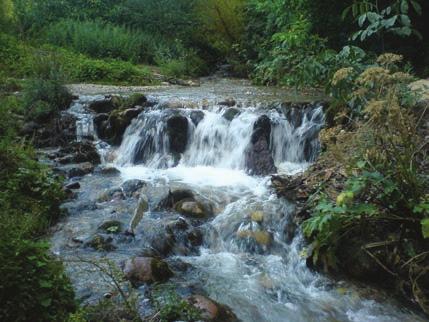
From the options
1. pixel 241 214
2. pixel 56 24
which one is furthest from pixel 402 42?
pixel 56 24

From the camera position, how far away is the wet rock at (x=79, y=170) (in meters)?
6.87

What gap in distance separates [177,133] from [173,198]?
8.50ft

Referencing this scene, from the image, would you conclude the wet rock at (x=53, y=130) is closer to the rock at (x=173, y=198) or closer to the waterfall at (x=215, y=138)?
the waterfall at (x=215, y=138)

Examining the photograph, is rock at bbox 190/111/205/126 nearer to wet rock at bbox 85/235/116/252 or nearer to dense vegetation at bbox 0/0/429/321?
dense vegetation at bbox 0/0/429/321

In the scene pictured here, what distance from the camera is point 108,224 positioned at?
506cm

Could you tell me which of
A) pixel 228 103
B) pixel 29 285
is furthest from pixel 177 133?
pixel 29 285

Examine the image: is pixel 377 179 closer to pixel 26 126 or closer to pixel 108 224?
pixel 108 224

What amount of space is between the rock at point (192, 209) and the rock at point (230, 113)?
9.19 ft

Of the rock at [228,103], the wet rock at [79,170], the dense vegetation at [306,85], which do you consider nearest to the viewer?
the dense vegetation at [306,85]

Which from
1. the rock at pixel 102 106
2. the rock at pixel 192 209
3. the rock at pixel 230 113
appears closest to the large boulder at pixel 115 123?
the rock at pixel 102 106

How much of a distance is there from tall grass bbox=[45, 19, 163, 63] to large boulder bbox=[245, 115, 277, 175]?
347 inches

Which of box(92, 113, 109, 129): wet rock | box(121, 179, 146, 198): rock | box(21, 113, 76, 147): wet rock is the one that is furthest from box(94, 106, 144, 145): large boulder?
box(121, 179, 146, 198): rock

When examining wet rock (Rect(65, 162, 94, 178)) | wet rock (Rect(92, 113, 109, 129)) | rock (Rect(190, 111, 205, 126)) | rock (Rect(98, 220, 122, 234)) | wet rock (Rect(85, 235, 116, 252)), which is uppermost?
rock (Rect(190, 111, 205, 126))

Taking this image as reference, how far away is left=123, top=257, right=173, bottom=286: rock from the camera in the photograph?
385 cm
